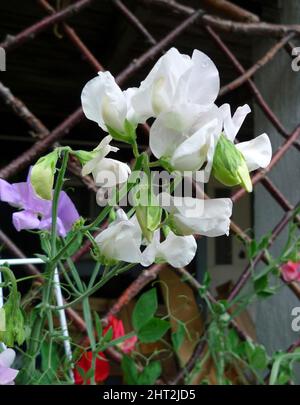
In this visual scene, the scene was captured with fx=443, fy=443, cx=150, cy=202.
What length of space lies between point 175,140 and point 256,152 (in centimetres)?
7

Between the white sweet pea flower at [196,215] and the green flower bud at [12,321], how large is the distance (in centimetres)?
13

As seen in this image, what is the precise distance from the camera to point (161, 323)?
58cm

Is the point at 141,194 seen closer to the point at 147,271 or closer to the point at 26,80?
the point at 147,271

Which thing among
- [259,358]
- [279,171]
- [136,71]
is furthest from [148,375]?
[279,171]

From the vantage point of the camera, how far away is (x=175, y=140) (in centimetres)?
28

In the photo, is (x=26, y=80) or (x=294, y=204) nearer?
(x=294, y=204)

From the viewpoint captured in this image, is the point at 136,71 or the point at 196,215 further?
the point at 136,71

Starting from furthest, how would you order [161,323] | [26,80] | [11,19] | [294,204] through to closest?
[26,80] → [11,19] → [294,204] → [161,323]

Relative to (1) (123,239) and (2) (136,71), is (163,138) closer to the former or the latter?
(1) (123,239)

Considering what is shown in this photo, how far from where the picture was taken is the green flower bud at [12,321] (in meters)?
0.33
